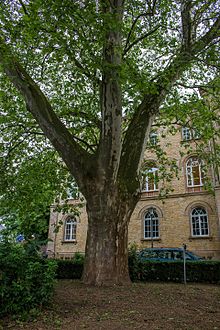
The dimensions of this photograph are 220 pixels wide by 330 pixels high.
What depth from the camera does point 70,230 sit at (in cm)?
2573

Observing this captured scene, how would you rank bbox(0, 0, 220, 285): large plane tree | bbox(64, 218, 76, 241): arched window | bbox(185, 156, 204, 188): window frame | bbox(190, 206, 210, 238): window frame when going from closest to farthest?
bbox(0, 0, 220, 285): large plane tree < bbox(190, 206, 210, 238): window frame < bbox(185, 156, 204, 188): window frame < bbox(64, 218, 76, 241): arched window

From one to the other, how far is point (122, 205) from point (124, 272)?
1.70 metres

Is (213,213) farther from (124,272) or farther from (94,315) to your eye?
(94,315)

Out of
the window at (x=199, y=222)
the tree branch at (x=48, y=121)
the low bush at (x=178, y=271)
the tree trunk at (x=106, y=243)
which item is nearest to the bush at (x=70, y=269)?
the low bush at (x=178, y=271)

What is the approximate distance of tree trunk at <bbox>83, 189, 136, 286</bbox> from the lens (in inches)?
264

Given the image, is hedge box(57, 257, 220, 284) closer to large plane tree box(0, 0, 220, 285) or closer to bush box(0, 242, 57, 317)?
large plane tree box(0, 0, 220, 285)

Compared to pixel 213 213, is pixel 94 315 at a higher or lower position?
lower

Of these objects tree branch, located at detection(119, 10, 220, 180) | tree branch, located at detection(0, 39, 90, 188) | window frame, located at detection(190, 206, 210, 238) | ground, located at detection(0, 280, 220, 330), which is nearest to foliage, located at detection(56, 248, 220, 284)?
tree branch, located at detection(119, 10, 220, 180)

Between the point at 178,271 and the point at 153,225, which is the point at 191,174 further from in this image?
the point at 178,271

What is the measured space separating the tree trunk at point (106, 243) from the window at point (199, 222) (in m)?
14.7

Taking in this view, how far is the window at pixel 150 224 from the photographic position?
2187cm

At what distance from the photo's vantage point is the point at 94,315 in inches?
176

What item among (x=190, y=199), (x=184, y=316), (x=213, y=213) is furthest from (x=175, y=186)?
(x=184, y=316)

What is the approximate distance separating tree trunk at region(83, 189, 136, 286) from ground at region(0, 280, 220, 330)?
483 mm
